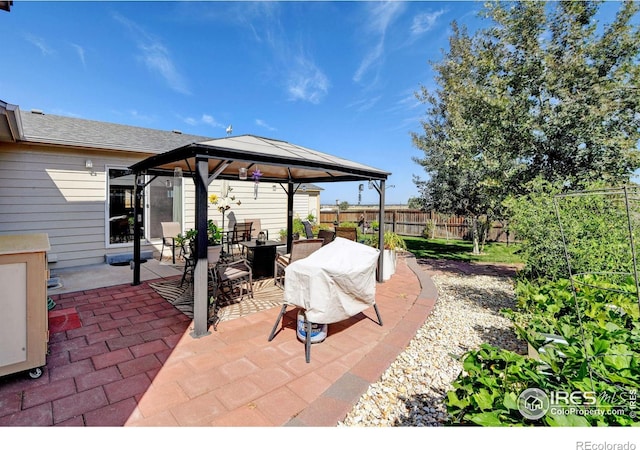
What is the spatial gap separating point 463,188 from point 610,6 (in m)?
4.44

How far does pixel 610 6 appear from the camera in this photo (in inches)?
210

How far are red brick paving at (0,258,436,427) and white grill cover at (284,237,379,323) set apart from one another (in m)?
0.49

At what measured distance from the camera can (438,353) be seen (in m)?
3.23

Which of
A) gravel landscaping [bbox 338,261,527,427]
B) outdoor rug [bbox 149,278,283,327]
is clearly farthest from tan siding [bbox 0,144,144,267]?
gravel landscaping [bbox 338,261,527,427]

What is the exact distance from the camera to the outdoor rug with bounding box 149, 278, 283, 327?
411cm

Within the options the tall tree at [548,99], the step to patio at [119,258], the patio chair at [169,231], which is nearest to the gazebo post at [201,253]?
the patio chair at [169,231]

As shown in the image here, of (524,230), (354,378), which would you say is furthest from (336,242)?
(524,230)

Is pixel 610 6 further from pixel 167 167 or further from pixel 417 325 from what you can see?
pixel 167 167

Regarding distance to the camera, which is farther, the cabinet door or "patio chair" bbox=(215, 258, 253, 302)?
"patio chair" bbox=(215, 258, 253, 302)

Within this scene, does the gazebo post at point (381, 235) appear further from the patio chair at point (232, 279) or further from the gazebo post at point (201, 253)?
the gazebo post at point (201, 253)

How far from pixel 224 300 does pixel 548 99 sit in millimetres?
7143

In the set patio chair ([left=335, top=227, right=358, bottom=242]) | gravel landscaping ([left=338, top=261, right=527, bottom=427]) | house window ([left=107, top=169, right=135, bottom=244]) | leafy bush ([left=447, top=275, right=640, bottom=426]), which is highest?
house window ([left=107, top=169, right=135, bottom=244])

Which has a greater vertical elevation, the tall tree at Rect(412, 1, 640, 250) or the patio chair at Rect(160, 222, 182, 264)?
the tall tree at Rect(412, 1, 640, 250)

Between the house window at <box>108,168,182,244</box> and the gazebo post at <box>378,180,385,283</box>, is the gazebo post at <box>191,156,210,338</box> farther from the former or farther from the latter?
the house window at <box>108,168,182,244</box>
